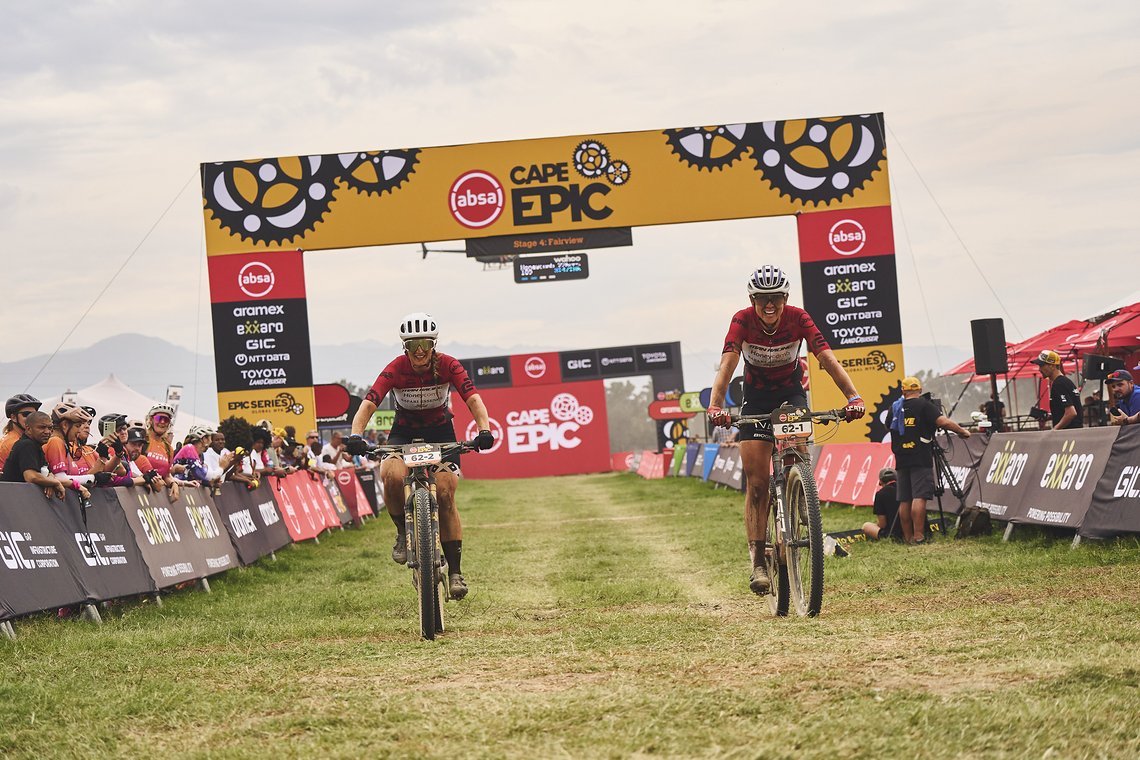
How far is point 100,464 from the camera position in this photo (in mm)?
12562

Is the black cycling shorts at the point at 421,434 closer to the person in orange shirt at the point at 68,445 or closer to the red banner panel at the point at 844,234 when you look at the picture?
the person in orange shirt at the point at 68,445

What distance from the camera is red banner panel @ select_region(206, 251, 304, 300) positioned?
91.3 ft

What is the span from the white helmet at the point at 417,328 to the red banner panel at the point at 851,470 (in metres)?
11.8

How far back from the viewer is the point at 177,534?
1371 cm

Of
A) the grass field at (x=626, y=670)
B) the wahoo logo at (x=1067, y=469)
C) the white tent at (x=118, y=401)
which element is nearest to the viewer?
the grass field at (x=626, y=670)

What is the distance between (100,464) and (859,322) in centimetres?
1852

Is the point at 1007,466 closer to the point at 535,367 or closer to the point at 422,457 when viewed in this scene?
the point at 422,457

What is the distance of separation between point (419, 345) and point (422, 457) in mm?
789

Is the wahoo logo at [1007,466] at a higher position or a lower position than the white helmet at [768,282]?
lower

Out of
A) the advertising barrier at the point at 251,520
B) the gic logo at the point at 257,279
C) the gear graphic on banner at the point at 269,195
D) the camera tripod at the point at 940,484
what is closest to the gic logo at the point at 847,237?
the gear graphic on banner at the point at 269,195

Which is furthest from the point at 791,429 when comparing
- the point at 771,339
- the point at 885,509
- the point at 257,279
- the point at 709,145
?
the point at 257,279

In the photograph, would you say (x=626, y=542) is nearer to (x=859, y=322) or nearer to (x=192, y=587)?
(x=192, y=587)

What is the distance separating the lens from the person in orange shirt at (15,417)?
37.6 feet

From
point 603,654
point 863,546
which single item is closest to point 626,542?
point 863,546
